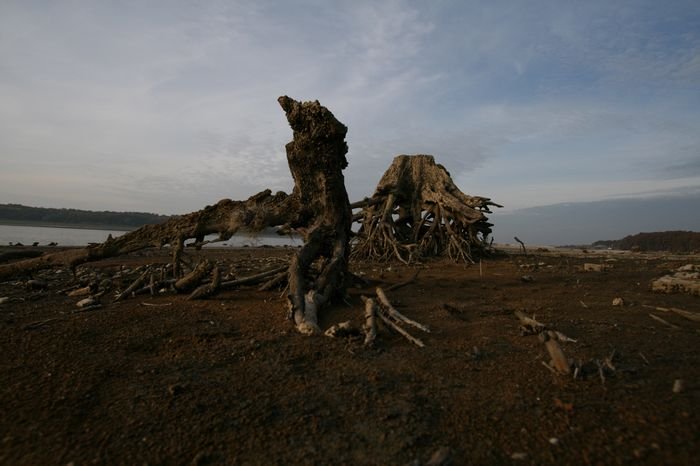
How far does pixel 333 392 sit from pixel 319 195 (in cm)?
417

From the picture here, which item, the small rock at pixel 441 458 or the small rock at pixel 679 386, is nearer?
the small rock at pixel 441 458

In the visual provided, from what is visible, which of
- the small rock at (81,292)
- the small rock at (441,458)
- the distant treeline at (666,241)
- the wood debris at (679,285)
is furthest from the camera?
the distant treeline at (666,241)

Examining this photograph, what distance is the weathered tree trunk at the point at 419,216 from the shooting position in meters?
13.4

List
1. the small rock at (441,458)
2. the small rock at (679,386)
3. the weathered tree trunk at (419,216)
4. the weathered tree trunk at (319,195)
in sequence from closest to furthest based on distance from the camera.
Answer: the small rock at (441,458)
the small rock at (679,386)
the weathered tree trunk at (319,195)
the weathered tree trunk at (419,216)

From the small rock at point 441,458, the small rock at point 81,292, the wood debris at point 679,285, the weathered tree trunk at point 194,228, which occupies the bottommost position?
the small rock at point 81,292

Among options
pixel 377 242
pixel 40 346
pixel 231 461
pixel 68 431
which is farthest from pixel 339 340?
pixel 377 242

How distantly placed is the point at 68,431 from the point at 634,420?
3.54 m

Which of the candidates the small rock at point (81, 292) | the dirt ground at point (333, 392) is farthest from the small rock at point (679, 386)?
the small rock at point (81, 292)

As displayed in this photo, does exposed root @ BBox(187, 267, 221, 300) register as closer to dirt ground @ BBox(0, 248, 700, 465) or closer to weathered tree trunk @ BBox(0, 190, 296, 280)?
weathered tree trunk @ BBox(0, 190, 296, 280)

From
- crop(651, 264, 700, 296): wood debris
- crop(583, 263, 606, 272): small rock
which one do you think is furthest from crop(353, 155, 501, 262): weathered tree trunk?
crop(651, 264, 700, 296): wood debris

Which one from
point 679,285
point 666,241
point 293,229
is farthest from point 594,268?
point 666,241

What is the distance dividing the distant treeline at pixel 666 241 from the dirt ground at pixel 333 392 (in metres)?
26.5

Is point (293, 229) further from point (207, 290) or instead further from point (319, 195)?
point (207, 290)

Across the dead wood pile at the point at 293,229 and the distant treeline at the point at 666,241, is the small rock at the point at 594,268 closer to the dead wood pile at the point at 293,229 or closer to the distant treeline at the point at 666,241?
the dead wood pile at the point at 293,229
